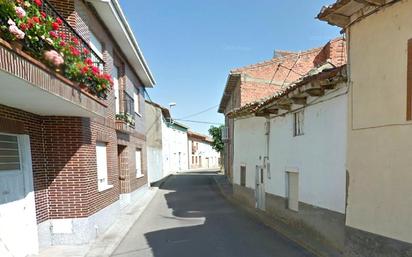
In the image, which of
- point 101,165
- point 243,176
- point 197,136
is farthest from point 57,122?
point 197,136

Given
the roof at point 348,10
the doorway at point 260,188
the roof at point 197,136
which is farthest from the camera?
the roof at point 197,136

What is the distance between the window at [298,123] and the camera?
26.5 feet

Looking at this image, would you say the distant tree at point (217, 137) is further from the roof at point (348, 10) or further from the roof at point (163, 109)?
the roof at point (348, 10)

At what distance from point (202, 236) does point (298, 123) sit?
3.80 m

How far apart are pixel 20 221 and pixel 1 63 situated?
3.67m

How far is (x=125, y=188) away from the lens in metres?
11.8

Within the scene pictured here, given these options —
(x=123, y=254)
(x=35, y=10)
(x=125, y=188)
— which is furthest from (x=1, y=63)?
(x=125, y=188)

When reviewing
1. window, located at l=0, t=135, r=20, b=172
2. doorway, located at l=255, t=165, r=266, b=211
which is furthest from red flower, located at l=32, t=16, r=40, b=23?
doorway, located at l=255, t=165, r=266, b=211

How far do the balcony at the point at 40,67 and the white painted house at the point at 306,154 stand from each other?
4374 mm

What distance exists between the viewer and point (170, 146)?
3434 centimetres

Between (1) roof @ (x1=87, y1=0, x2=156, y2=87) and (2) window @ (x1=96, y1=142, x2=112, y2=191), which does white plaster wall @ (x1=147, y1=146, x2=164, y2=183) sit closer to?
(1) roof @ (x1=87, y1=0, x2=156, y2=87)

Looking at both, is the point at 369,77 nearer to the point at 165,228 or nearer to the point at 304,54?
the point at 165,228

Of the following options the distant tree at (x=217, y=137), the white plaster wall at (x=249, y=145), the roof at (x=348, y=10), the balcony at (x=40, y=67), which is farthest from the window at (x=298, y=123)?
the distant tree at (x=217, y=137)

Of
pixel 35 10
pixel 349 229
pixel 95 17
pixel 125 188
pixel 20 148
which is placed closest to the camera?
pixel 35 10
